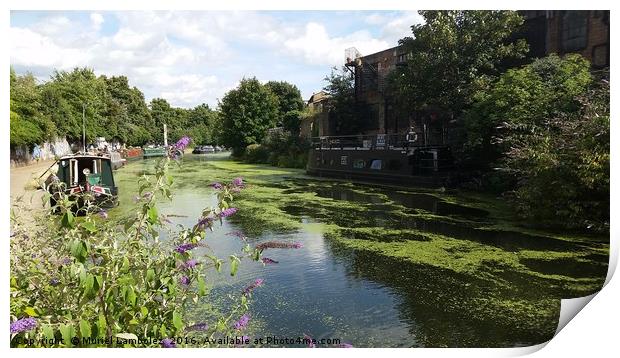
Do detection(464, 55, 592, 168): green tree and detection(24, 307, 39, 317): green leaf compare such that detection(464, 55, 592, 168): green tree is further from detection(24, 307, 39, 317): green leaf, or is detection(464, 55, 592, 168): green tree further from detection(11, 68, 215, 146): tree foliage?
detection(24, 307, 39, 317): green leaf

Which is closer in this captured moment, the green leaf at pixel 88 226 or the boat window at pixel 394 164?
the green leaf at pixel 88 226

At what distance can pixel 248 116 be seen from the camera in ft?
40.1

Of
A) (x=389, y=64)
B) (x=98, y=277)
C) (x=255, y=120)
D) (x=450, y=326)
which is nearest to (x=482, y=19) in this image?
(x=255, y=120)

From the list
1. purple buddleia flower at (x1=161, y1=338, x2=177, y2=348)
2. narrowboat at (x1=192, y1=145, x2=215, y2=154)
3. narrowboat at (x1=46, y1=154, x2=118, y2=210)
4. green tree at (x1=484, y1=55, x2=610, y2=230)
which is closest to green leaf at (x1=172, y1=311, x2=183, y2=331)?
purple buddleia flower at (x1=161, y1=338, x2=177, y2=348)

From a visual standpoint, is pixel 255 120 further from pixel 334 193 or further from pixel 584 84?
pixel 584 84

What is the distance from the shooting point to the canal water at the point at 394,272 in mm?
3934

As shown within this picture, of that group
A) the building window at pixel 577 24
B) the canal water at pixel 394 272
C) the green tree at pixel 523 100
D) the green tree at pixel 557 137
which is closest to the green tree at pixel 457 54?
the green tree at pixel 523 100

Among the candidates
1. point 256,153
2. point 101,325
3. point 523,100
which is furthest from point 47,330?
point 256,153

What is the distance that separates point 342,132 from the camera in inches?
766

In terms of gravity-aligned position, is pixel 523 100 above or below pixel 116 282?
above

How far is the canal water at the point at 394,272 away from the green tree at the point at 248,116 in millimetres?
978

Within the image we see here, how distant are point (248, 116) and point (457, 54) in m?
5.45

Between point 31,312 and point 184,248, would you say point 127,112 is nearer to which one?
point 31,312

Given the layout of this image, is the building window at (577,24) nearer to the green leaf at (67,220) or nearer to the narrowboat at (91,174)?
the green leaf at (67,220)
